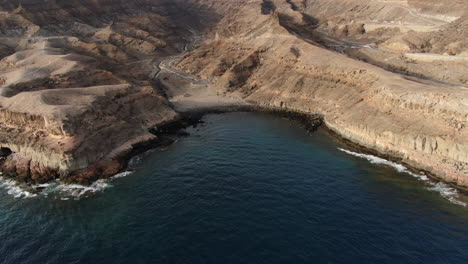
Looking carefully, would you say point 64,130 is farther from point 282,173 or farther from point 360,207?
point 360,207

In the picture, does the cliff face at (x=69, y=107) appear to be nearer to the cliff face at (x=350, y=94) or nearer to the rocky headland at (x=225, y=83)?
the rocky headland at (x=225, y=83)

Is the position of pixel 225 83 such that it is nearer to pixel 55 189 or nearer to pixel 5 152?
pixel 5 152

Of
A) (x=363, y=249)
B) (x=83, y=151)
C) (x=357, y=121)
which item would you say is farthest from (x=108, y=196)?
(x=357, y=121)

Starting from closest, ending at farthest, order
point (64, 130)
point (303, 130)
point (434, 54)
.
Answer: point (64, 130) → point (303, 130) → point (434, 54)

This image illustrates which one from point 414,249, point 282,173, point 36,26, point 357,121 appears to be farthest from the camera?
point 36,26

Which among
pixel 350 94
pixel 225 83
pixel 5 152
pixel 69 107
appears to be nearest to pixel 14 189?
pixel 5 152

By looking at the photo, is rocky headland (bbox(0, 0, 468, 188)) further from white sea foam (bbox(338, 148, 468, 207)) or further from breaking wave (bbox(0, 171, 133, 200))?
white sea foam (bbox(338, 148, 468, 207))
